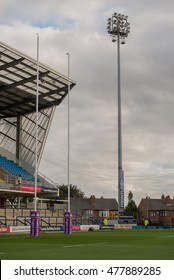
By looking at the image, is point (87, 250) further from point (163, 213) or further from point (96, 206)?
point (163, 213)

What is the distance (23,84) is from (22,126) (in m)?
15.8

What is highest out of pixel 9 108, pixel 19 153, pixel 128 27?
pixel 128 27

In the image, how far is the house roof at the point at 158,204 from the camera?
414 ft

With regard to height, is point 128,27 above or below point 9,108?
above

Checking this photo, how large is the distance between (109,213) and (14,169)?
60931 millimetres

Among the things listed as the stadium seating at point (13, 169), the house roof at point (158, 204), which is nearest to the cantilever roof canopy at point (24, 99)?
the stadium seating at point (13, 169)

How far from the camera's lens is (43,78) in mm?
57344

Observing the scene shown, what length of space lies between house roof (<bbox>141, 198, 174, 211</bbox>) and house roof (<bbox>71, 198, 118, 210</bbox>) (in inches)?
333

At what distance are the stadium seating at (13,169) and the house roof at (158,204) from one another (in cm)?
6185

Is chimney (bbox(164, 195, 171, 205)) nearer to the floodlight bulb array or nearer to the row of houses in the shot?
the row of houses

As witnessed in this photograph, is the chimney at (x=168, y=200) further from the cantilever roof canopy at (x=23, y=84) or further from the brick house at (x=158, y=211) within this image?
the cantilever roof canopy at (x=23, y=84)
